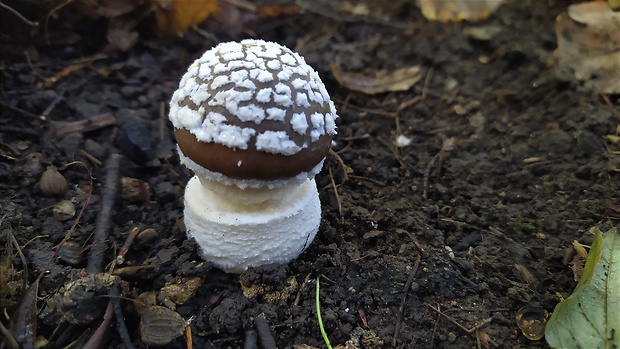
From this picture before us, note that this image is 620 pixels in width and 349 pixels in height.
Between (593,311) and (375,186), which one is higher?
(593,311)

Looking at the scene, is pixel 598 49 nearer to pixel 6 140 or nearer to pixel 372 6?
pixel 372 6

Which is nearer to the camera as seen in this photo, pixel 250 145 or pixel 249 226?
pixel 250 145

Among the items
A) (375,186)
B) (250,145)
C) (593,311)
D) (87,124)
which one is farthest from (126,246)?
(593,311)

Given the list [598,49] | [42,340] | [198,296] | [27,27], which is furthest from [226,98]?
[598,49]

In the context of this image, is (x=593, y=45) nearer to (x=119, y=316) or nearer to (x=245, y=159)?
(x=245, y=159)

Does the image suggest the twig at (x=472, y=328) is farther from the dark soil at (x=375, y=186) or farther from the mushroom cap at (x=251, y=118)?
the mushroom cap at (x=251, y=118)

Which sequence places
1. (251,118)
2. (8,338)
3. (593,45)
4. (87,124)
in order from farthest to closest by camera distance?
(593,45)
(87,124)
(251,118)
(8,338)
